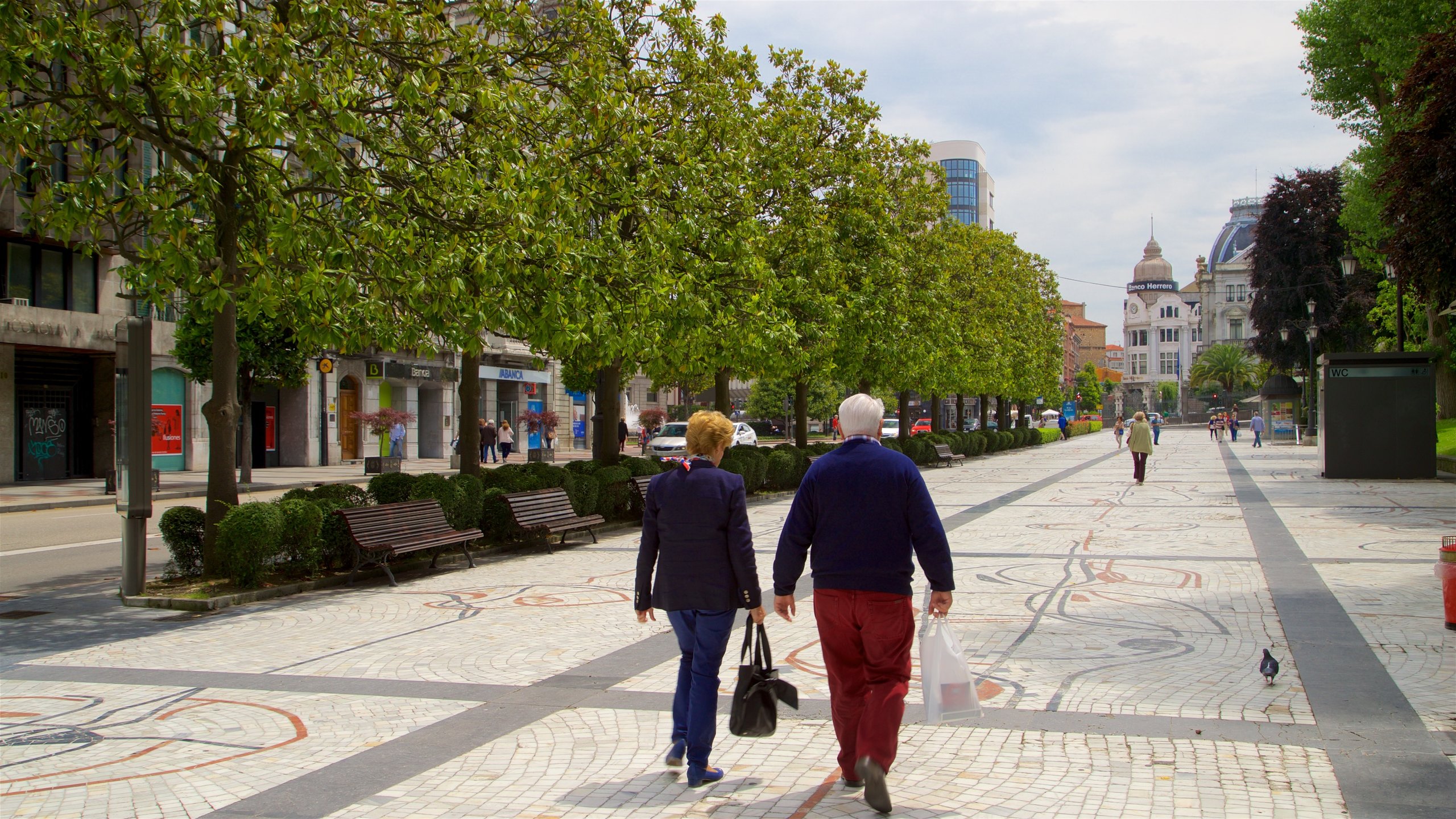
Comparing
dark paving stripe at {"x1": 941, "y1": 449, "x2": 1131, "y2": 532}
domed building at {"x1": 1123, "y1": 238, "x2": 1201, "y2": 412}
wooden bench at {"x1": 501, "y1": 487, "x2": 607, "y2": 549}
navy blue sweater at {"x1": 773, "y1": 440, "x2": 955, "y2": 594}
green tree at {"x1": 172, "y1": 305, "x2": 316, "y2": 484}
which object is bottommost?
dark paving stripe at {"x1": 941, "y1": 449, "x2": 1131, "y2": 532}

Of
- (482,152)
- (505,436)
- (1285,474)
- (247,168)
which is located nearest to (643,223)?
(482,152)

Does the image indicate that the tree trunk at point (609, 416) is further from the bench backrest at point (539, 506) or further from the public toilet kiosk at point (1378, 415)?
the public toilet kiosk at point (1378, 415)

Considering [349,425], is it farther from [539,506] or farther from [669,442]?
[539,506]

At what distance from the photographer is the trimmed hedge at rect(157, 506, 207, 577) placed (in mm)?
10586

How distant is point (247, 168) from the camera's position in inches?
→ 390

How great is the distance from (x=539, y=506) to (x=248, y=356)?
1338cm

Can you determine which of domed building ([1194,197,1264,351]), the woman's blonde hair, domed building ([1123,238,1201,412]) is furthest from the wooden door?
domed building ([1123,238,1201,412])

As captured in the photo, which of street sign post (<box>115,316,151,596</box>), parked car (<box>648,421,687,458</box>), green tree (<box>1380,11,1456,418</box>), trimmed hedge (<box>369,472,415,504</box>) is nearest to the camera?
street sign post (<box>115,316,151,596</box>)

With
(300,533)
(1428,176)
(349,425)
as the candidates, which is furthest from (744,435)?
(300,533)

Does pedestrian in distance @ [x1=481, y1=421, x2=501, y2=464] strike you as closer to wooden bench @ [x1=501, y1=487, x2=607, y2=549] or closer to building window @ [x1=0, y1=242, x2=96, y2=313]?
building window @ [x1=0, y1=242, x2=96, y2=313]

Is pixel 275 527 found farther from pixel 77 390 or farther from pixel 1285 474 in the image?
pixel 1285 474

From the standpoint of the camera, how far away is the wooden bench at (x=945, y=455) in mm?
35812

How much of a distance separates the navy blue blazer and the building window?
26782 millimetres

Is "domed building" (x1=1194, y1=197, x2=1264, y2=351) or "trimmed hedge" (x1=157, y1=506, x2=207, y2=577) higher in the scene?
"domed building" (x1=1194, y1=197, x2=1264, y2=351)
